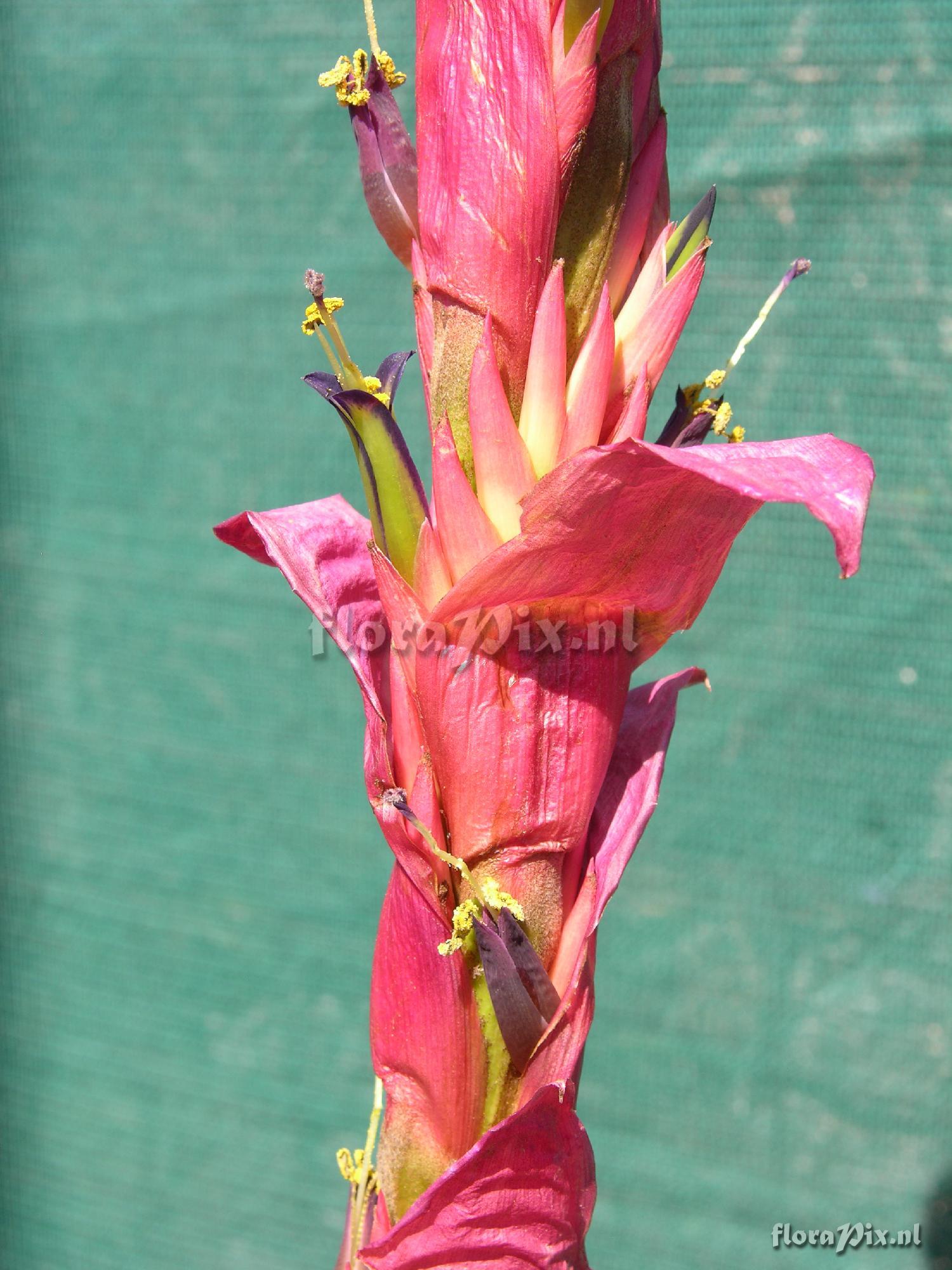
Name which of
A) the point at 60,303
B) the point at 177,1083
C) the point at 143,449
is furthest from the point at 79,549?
the point at 177,1083

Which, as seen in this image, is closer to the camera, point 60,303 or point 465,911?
point 465,911

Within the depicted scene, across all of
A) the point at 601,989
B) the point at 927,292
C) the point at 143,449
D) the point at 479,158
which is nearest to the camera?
the point at 479,158

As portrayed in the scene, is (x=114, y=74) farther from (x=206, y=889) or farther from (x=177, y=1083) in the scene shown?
(x=177, y=1083)

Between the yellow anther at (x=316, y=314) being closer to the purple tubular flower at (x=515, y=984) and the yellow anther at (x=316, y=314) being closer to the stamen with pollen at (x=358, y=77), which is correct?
the stamen with pollen at (x=358, y=77)

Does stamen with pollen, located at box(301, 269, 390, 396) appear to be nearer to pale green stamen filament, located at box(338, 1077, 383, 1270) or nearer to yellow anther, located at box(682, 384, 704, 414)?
yellow anther, located at box(682, 384, 704, 414)

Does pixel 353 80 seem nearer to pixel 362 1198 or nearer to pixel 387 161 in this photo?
pixel 387 161

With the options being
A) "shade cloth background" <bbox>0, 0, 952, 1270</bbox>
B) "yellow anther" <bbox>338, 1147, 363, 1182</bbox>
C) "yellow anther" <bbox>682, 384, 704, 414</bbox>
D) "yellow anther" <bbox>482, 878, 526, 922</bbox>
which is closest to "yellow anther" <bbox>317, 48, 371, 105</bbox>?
"yellow anther" <bbox>682, 384, 704, 414</bbox>
